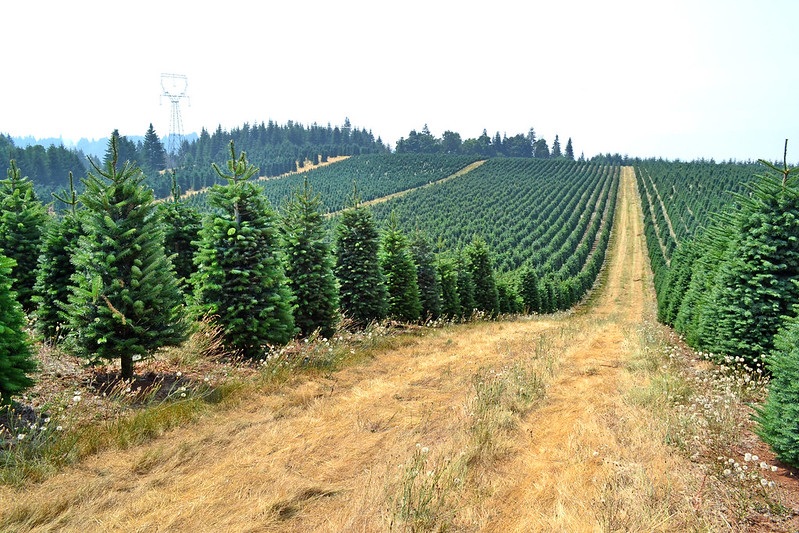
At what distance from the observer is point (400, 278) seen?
57.4 feet

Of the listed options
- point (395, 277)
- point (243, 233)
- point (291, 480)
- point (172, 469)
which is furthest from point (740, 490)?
point (395, 277)

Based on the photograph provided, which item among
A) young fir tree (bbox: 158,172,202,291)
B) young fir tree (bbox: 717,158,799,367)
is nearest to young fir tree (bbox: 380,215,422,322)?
young fir tree (bbox: 158,172,202,291)

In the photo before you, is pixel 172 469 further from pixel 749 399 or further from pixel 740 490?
pixel 749 399

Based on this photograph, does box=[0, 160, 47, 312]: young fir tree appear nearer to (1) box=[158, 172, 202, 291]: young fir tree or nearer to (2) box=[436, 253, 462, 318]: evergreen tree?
(1) box=[158, 172, 202, 291]: young fir tree

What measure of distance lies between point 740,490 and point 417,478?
3194mm

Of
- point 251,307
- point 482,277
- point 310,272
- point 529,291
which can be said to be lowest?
point 529,291

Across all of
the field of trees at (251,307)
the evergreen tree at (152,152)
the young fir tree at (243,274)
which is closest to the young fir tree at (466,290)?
the field of trees at (251,307)

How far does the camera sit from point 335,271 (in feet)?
47.3

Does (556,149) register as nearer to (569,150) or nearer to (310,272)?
(569,150)

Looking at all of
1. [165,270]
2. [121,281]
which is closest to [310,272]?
[165,270]

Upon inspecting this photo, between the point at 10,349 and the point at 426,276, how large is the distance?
1594cm

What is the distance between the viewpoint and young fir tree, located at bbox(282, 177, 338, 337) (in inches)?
452

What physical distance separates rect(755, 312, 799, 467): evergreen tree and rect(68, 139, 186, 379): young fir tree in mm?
8178

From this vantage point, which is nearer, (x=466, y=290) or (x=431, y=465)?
(x=431, y=465)
